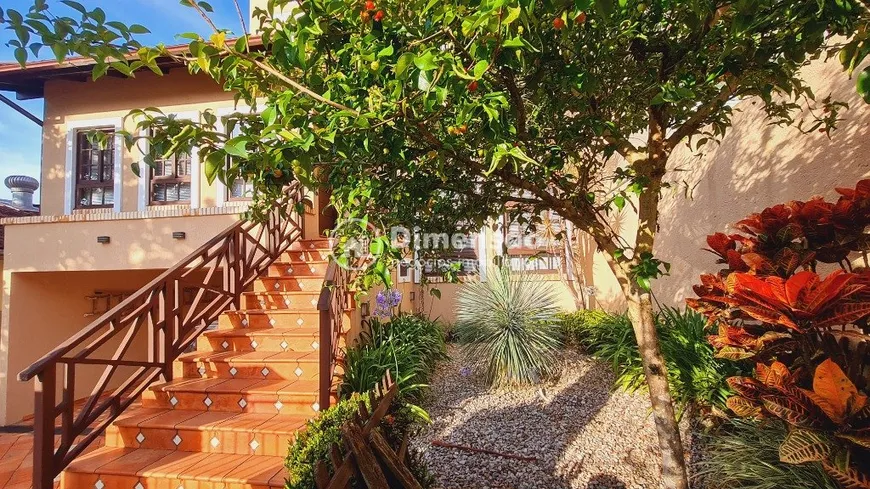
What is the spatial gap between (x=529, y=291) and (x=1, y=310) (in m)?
7.52

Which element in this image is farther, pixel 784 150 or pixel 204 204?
pixel 204 204

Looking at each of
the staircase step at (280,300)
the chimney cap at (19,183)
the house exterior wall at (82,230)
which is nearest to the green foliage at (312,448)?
the staircase step at (280,300)

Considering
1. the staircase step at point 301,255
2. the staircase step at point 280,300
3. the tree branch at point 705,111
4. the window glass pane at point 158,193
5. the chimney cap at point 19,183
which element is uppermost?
the chimney cap at point 19,183

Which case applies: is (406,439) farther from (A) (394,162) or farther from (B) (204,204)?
(B) (204,204)

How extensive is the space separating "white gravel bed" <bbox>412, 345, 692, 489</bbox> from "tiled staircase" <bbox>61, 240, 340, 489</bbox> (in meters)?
1.18

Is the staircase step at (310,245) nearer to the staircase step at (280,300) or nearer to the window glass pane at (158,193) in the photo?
the staircase step at (280,300)

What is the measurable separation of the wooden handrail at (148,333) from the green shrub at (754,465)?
3003mm

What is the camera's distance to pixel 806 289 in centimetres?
202

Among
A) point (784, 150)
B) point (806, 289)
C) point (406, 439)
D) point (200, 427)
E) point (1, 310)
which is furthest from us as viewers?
point (1, 310)

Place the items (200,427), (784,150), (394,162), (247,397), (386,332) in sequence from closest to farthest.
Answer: (394,162), (200,427), (247,397), (784,150), (386,332)

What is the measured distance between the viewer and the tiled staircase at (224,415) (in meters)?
2.80

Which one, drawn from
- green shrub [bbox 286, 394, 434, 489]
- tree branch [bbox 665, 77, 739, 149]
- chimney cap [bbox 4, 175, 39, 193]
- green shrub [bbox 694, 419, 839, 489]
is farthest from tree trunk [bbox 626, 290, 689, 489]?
chimney cap [bbox 4, 175, 39, 193]

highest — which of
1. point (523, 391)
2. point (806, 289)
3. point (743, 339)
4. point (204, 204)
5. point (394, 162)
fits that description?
point (204, 204)

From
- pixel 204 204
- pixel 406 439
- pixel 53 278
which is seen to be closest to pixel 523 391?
pixel 406 439
